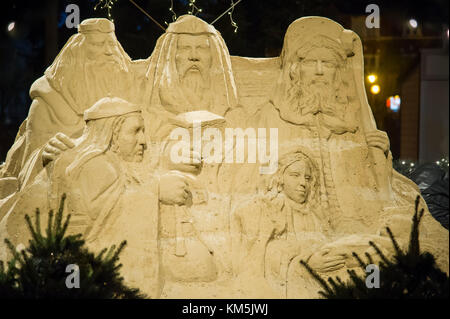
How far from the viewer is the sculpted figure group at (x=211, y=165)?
769cm

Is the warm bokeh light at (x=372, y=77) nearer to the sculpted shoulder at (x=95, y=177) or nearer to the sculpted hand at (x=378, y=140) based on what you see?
the sculpted hand at (x=378, y=140)

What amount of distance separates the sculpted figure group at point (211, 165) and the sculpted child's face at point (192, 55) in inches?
0.5

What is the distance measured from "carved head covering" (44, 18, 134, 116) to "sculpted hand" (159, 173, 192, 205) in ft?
4.16

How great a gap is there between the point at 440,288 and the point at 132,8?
18.0ft

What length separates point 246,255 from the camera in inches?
311

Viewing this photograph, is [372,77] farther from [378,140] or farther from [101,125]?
[101,125]

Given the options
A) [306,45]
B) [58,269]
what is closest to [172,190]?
[58,269]

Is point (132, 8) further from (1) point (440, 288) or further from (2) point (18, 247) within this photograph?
(1) point (440, 288)

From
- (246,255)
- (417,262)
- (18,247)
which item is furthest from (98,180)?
(417,262)

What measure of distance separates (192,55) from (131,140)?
1.25 meters

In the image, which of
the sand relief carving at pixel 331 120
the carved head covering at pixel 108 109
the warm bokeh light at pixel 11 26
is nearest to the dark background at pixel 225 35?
the warm bokeh light at pixel 11 26

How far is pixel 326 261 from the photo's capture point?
304 inches

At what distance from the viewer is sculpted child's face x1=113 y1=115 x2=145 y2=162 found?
7809 mm

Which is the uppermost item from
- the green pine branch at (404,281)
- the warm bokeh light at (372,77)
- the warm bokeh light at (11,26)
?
the warm bokeh light at (11,26)
